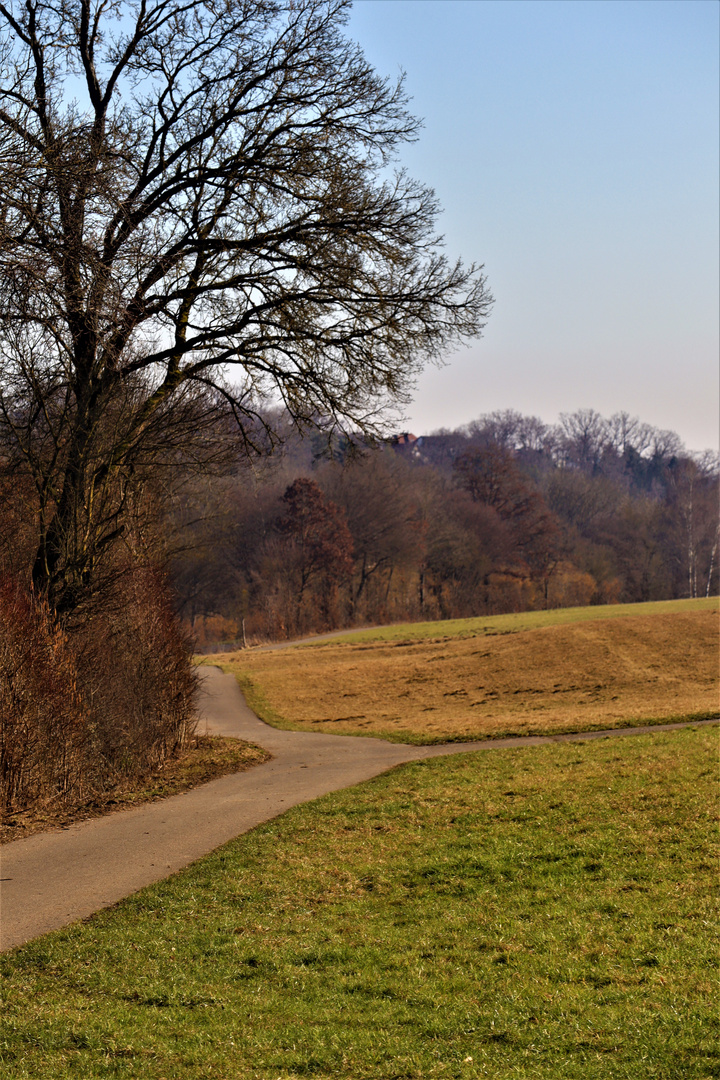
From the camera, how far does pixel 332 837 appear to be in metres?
9.76

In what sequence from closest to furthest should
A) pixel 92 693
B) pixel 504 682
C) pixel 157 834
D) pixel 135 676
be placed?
pixel 157 834 → pixel 92 693 → pixel 135 676 → pixel 504 682

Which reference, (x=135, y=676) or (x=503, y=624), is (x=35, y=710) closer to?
(x=135, y=676)

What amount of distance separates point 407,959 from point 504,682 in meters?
22.8

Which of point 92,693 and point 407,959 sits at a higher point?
point 92,693

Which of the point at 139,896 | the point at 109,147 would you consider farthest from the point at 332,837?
the point at 109,147

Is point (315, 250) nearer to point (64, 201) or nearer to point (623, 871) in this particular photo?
point (64, 201)

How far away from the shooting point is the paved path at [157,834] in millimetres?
7500

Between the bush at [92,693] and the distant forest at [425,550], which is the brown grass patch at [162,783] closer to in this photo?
the bush at [92,693]

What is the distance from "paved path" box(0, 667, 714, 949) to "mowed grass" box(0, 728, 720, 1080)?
1.38 ft

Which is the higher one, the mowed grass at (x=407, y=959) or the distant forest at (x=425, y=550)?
the distant forest at (x=425, y=550)

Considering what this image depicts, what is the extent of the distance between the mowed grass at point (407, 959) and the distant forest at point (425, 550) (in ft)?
154

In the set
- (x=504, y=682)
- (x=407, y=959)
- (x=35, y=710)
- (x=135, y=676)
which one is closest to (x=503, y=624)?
(x=504, y=682)

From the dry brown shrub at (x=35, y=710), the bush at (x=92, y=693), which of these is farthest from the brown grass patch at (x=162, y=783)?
the dry brown shrub at (x=35, y=710)

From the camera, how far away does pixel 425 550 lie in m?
68.6
